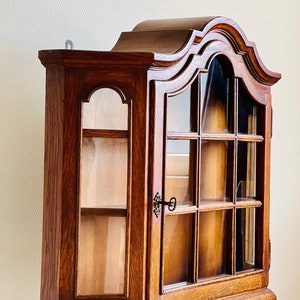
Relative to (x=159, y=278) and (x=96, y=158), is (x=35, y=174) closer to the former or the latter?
(x=96, y=158)

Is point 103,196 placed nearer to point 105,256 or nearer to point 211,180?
point 105,256

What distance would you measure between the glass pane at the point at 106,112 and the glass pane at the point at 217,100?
208mm

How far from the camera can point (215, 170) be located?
140 cm

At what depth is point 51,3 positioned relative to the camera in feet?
4.76

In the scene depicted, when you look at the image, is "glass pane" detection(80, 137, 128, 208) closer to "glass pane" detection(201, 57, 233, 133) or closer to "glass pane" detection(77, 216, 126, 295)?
"glass pane" detection(77, 216, 126, 295)

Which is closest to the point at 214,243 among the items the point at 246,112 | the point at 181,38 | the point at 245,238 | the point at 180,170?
the point at 245,238

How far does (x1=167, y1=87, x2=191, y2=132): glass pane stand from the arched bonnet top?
0.08 m

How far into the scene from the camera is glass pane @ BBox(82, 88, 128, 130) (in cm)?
121

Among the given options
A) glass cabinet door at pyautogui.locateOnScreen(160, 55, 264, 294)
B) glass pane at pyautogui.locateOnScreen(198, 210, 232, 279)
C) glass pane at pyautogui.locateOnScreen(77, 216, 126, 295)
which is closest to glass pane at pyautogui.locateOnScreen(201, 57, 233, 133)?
glass cabinet door at pyautogui.locateOnScreen(160, 55, 264, 294)

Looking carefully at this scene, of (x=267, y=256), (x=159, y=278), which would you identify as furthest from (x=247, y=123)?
(x=159, y=278)

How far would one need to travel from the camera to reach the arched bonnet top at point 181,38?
126 cm

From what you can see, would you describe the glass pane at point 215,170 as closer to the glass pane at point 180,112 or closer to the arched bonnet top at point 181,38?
the glass pane at point 180,112

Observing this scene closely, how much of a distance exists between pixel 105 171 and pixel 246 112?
40 centimetres

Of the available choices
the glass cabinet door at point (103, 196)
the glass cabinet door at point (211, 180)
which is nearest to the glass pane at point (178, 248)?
the glass cabinet door at point (211, 180)
